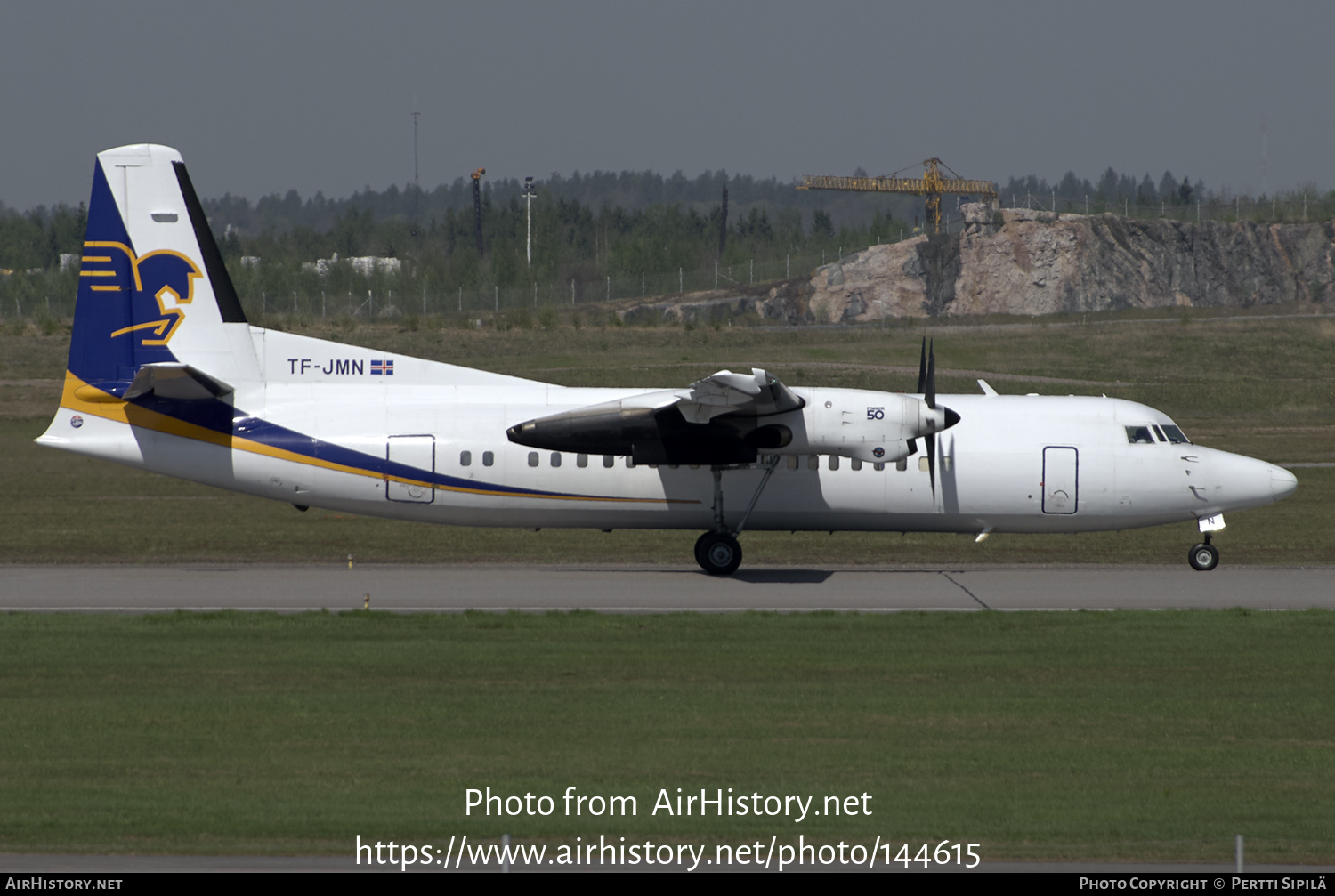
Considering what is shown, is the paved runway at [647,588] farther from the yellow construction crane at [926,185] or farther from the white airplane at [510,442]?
the yellow construction crane at [926,185]

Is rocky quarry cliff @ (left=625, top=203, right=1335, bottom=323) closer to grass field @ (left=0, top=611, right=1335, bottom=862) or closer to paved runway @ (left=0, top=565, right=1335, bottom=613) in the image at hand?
paved runway @ (left=0, top=565, right=1335, bottom=613)

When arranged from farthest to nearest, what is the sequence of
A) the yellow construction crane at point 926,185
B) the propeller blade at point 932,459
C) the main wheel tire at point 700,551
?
the yellow construction crane at point 926,185 → the main wheel tire at point 700,551 → the propeller blade at point 932,459

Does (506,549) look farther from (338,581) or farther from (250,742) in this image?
(250,742)

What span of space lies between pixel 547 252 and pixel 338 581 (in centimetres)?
13440

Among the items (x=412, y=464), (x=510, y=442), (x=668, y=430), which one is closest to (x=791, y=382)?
Answer: (x=510, y=442)

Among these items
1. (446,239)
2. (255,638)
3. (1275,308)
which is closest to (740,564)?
(255,638)

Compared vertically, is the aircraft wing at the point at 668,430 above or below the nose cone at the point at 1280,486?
above

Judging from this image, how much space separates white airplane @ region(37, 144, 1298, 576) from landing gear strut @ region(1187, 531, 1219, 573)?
1.43 feet

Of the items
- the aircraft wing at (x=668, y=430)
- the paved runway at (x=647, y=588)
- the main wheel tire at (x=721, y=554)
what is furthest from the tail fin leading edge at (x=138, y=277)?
the main wheel tire at (x=721, y=554)

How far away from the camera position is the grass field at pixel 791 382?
86.3 feet

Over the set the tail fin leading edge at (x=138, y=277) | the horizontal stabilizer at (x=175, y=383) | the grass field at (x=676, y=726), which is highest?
the tail fin leading edge at (x=138, y=277)

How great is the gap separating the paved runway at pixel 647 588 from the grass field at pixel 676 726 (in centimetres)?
121

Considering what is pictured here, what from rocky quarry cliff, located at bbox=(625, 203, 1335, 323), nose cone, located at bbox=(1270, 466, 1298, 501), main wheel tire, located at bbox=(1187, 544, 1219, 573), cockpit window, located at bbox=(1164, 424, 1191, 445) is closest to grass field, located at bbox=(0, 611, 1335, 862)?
nose cone, located at bbox=(1270, 466, 1298, 501)

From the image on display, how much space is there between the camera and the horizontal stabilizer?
21.3 m
